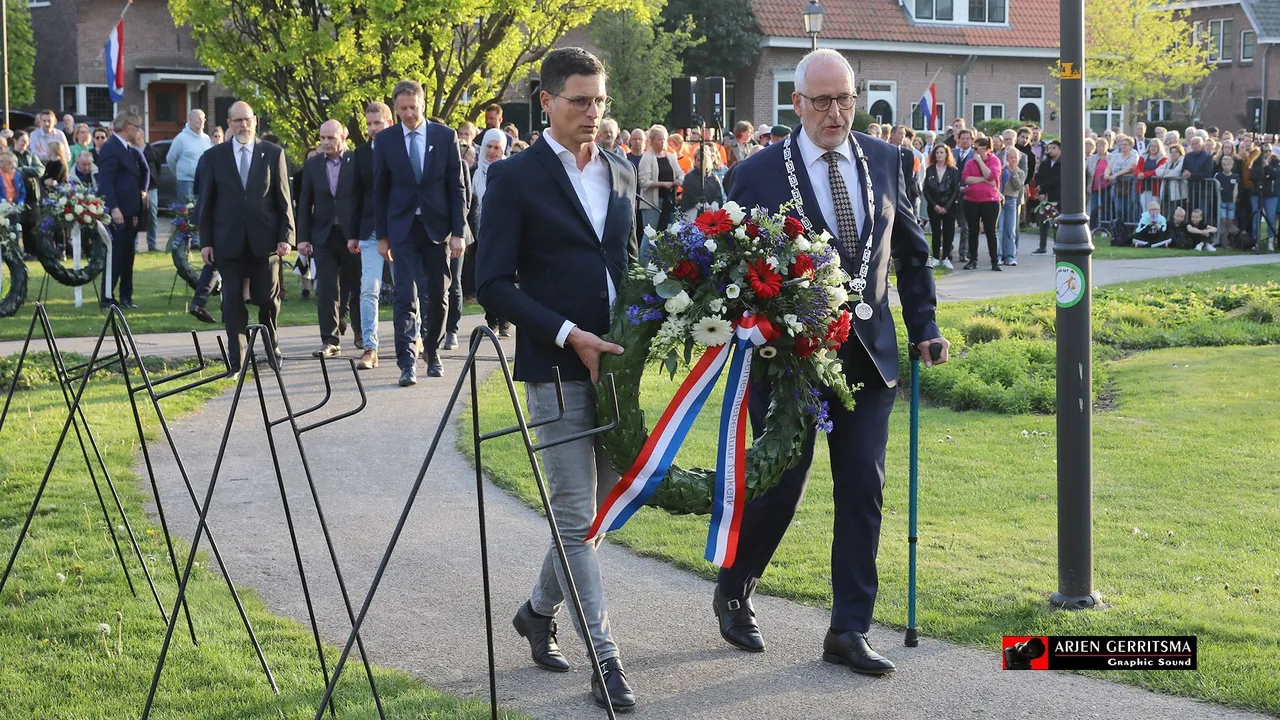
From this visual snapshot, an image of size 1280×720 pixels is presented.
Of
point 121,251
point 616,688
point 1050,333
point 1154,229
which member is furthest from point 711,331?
point 1154,229

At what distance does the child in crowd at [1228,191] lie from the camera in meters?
24.8

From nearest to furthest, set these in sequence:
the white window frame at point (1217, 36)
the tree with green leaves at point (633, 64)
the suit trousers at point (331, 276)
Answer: the suit trousers at point (331, 276) → the tree with green leaves at point (633, 64) → the white window frame at point (1217, 36)

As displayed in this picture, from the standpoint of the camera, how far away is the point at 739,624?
18.6 feet

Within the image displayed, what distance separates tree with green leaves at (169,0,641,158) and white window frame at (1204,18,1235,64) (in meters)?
46.3

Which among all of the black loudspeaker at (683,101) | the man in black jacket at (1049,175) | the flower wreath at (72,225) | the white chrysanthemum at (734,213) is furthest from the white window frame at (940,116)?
the white chrysanthemum at (734,213)

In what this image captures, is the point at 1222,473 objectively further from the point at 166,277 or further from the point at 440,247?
the point at 166,277

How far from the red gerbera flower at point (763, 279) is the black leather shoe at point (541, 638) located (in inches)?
62.3

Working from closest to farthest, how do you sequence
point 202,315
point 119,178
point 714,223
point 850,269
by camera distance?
point 714,223
point 850,269
point 202,315
point 119,178

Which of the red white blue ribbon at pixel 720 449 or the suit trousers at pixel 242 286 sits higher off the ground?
the suit trousers at pixel 242 286

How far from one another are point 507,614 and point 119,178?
12559 mm

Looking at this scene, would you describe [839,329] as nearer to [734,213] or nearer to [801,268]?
[801,268]

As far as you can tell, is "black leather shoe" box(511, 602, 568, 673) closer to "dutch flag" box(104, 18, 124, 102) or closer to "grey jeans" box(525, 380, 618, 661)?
"grey jeans" box(525, 380, 618, 661)

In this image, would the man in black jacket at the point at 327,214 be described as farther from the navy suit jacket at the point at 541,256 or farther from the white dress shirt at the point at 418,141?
the navy suit jacket at the point at 541,256

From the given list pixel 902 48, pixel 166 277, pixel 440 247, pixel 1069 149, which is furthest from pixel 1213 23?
pixel 1069 149
